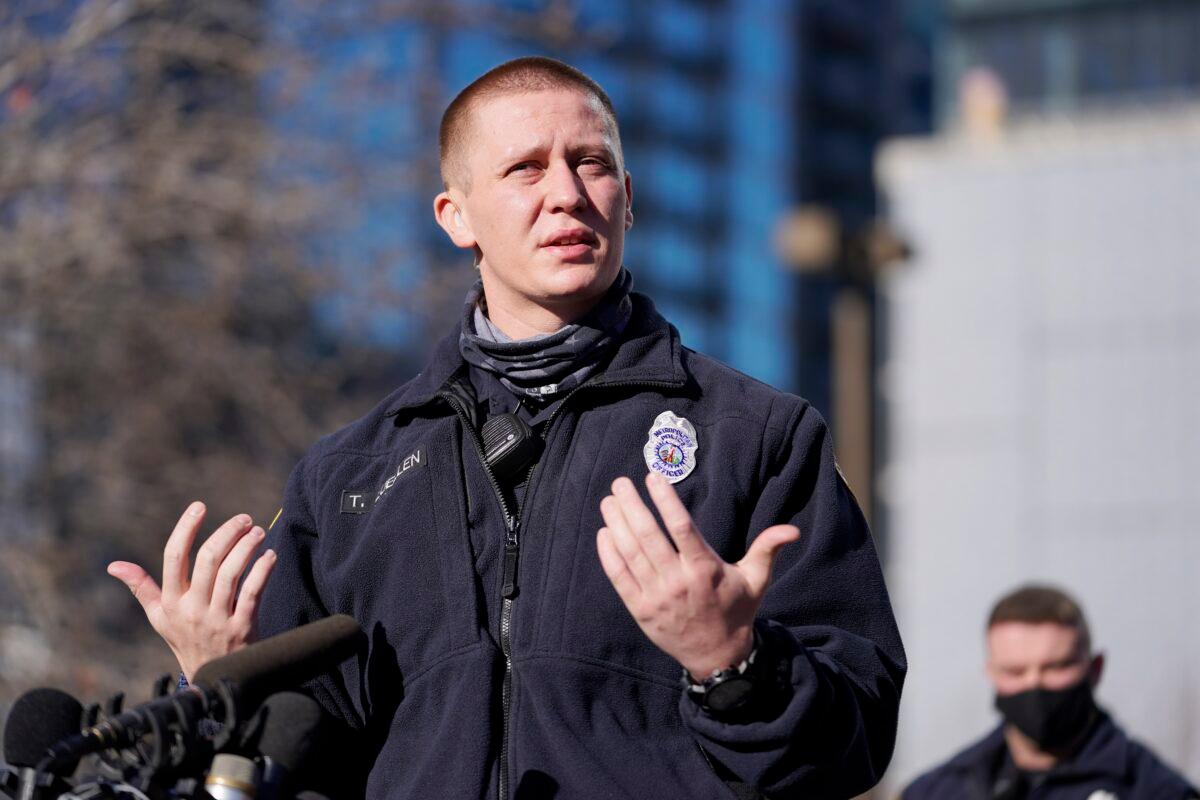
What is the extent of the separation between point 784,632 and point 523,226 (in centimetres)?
95

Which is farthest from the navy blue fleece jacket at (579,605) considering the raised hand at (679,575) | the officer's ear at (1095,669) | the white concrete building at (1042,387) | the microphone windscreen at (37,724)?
the white concrete building at (1042,387)

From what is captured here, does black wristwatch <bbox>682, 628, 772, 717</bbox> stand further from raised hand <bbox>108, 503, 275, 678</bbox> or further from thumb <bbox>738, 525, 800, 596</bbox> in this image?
raised hand <bbox>108, 503, 275, 678</bbox>

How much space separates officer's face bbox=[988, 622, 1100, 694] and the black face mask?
30 mm

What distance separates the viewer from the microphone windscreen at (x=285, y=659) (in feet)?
9.20

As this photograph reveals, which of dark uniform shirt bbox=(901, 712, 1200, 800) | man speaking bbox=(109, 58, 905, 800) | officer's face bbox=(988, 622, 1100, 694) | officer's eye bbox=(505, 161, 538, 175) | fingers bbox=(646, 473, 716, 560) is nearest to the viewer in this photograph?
fingers bbox=(646, 473, 716, 560)

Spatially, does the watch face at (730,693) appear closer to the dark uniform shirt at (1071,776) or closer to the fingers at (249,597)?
the fingers at (249,597)

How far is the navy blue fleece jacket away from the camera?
299 centimetres

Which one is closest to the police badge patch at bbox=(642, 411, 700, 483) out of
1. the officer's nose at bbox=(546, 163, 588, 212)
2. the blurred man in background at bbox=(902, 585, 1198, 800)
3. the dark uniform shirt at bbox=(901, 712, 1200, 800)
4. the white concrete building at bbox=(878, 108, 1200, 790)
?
the officer's nose at bbox=(546, 163, 588, 212)

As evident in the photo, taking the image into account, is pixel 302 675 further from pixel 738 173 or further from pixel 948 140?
pixel 738 173

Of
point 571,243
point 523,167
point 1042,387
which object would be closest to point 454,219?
point 523,167

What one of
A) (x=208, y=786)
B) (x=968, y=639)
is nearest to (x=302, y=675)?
(x=208, y=786)

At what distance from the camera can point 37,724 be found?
2654mm

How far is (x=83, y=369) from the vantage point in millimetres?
11211

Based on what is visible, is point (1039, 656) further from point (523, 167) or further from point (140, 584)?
point (140, 584)
